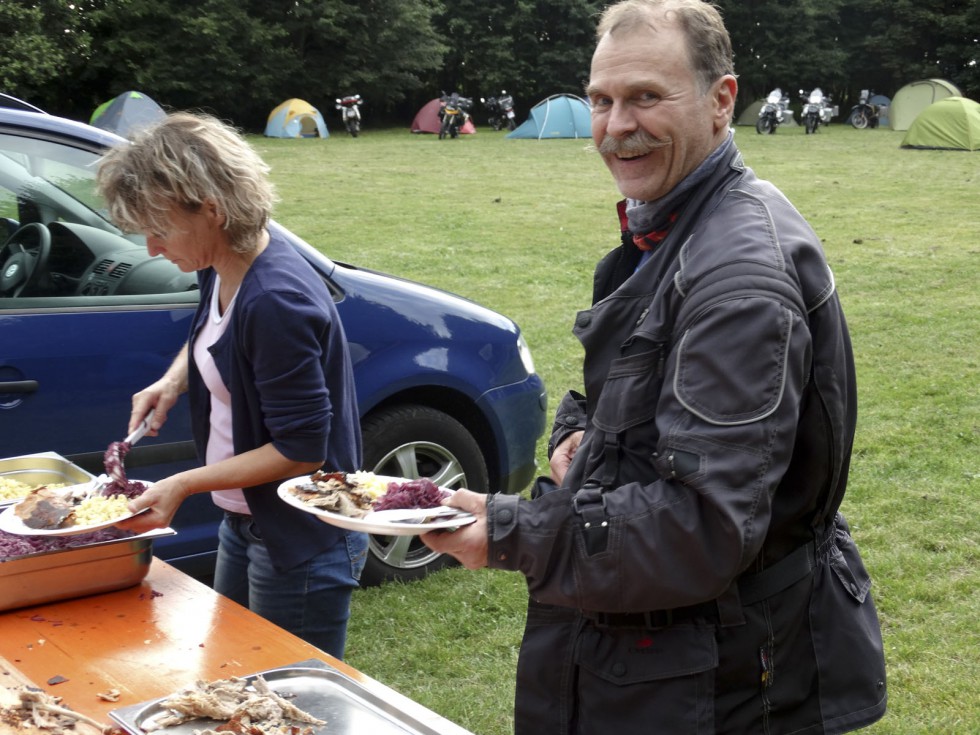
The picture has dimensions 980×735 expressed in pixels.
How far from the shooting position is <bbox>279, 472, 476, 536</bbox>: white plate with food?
197 cm

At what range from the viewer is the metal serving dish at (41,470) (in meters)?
3.21

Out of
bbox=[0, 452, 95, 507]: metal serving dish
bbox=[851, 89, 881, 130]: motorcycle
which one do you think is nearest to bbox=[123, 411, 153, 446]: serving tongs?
bbox=[0, 452, 95, 507]: metal serving dish

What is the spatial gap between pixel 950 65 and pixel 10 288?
4554 centimetres

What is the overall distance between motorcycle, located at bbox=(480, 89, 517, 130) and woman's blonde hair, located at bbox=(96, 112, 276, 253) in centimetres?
3661

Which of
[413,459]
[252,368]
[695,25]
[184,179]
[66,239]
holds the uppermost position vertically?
[695,25]

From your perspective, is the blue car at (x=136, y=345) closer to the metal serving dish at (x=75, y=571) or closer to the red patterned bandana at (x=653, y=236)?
the metal serving dish at (x=75, y=571)

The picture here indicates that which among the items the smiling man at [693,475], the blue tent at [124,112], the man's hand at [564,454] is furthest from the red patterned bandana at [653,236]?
the blue tent at [124,112]

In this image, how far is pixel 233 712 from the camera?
2.06 meters

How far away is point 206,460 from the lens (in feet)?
9.82

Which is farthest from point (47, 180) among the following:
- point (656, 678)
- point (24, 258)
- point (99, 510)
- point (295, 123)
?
point (295, 123)

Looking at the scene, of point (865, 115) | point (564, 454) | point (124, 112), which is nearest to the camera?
point (564, 454)

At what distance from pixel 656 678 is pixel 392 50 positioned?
3977 centimetres

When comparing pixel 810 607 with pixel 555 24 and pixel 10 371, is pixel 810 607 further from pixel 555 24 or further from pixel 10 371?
pixel 555 24

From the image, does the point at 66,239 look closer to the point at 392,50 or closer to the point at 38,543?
the point at 38,543
